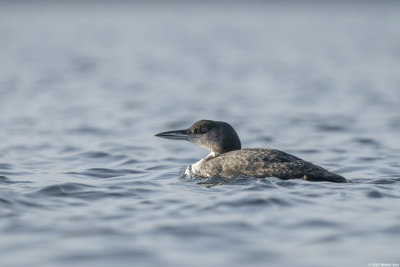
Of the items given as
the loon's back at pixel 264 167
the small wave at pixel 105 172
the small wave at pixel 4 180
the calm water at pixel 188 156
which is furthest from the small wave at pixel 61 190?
the loon's back at pixel 264 167

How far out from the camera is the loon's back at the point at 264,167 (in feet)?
25.0

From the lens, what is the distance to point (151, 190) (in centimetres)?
760

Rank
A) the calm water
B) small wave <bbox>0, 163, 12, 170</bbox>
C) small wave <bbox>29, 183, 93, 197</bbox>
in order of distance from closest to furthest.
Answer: the calm water
small wave <bbox>29, 183, 93, 197</bbox>
small wave <bbox>0, 163, 12, 170</bbox>

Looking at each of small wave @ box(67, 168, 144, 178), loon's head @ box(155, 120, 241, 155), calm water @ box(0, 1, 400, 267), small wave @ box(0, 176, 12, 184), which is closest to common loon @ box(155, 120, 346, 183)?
loon's head @ box(155, 120, 241, 155)

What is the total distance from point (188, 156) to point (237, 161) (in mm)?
2770

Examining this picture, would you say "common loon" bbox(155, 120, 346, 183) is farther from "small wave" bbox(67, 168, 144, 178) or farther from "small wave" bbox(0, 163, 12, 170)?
"small wave" bbox(0, 163, 12, 170)

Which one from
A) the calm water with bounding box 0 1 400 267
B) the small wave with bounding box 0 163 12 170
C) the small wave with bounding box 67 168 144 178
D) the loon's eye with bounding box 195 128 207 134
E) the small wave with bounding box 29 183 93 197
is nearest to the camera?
the calm water with bounding box 0 1 400 267

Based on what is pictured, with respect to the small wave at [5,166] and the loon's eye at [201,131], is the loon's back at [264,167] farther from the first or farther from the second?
the small wave at [5,166]

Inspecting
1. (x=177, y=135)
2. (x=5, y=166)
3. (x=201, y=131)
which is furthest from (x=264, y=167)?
(x=5, y=166)

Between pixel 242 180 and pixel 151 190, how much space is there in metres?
1.02

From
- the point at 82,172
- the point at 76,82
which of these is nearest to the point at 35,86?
the point at 76,82

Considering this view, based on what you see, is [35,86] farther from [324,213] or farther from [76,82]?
[324,213]

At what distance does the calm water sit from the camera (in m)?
5.50

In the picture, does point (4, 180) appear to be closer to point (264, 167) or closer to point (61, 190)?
point (61, 190)
